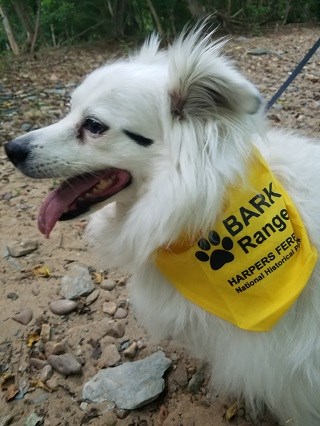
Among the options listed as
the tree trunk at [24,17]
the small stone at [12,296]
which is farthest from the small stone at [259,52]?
the small stone at [12,296]

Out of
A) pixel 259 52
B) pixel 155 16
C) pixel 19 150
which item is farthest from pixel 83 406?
pixel 155 16

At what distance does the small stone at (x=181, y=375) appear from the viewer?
7.37 feet

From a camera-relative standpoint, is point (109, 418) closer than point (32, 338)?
Yes

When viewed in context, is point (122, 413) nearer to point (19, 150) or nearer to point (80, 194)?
point (80, 194)

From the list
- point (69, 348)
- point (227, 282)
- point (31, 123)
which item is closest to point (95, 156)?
point (227, 282)

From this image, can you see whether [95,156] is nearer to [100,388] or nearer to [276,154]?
[276,154]

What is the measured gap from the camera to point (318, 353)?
164cm

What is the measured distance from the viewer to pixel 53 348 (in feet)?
8.02

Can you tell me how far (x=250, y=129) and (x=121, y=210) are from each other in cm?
65

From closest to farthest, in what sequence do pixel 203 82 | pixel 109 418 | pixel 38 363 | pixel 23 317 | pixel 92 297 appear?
pixel 203 82 < pixel 109 418 < pixel 38 363 < pixel 23 317 < pixel 92 297

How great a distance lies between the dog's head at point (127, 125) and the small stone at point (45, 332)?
3.26 feet

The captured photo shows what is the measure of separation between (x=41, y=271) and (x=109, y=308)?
2.07 feet

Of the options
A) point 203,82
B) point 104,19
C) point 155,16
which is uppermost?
point 203,82

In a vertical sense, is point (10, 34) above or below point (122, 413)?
below
